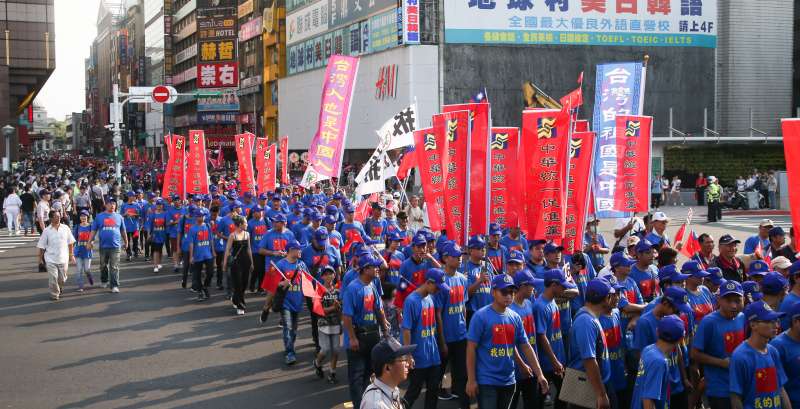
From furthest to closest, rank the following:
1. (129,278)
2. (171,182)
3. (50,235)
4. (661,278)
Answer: (171,182) < (129,278) < (50,235) < (661,278)

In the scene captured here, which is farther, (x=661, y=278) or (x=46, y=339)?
(x=46, y=339)

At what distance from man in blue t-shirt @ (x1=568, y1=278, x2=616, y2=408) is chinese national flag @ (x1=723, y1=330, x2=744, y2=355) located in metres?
0.87

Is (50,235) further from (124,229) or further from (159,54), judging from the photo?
(159,54)

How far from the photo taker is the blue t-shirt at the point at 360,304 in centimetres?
870

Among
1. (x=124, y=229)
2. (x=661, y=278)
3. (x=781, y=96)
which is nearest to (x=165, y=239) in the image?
(x=124, y=229)

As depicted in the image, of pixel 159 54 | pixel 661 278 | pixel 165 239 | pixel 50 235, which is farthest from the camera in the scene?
pixel 159 54

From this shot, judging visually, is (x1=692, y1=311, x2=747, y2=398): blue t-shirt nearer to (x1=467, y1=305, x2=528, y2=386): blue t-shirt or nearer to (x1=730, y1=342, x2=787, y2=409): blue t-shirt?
(x1=730, y1=342, x2=787, y2=409): blue t-shirt

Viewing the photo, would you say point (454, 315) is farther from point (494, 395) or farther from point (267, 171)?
point (267, 171)

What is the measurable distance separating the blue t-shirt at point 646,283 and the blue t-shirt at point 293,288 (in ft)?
12.8

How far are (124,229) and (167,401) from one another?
11176 mm

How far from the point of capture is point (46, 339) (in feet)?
42.9

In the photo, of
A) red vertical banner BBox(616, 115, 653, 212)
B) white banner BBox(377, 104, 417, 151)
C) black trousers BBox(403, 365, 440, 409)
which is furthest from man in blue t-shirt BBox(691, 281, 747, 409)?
white banner BBox(377, 104, 417, 151)

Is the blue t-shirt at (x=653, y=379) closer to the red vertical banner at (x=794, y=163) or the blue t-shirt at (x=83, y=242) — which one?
the red vertical banner at (x=794, y=163)

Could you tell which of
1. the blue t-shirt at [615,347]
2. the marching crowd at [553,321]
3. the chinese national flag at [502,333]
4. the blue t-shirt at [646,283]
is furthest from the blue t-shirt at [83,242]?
the blue t-shirt at [615,347]
